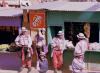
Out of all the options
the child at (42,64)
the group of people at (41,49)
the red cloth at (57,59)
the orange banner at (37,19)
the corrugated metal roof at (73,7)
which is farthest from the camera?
the orange banner at (37,19)

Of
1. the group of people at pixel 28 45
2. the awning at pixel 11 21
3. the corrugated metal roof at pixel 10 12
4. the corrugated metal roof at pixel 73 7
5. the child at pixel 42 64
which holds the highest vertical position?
the corrugated metal roof at pixel 73 7

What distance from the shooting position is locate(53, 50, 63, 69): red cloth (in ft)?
55.0

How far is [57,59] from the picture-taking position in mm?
16875

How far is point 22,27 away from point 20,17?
66 centimetres

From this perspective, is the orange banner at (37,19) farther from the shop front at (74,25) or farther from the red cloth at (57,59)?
the red cloth at (57,59)

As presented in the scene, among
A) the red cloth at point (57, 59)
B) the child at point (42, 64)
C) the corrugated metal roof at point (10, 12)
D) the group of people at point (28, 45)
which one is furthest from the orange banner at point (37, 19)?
the child at point (42, 64)

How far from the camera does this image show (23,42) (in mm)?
16984

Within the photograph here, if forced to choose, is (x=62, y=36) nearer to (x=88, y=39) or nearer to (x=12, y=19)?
(x=88, y=39)

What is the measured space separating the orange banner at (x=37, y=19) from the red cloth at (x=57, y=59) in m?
1.40

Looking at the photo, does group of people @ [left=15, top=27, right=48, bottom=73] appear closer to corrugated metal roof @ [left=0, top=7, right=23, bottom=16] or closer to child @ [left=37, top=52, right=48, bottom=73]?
child @ [left=37, top=52, right=48, bottom=73]

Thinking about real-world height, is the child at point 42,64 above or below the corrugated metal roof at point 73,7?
below

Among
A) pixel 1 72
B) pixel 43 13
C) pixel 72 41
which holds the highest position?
pixel 43 13

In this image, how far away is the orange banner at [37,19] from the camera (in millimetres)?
17500

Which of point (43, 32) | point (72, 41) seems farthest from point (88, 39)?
point (43, 32)
